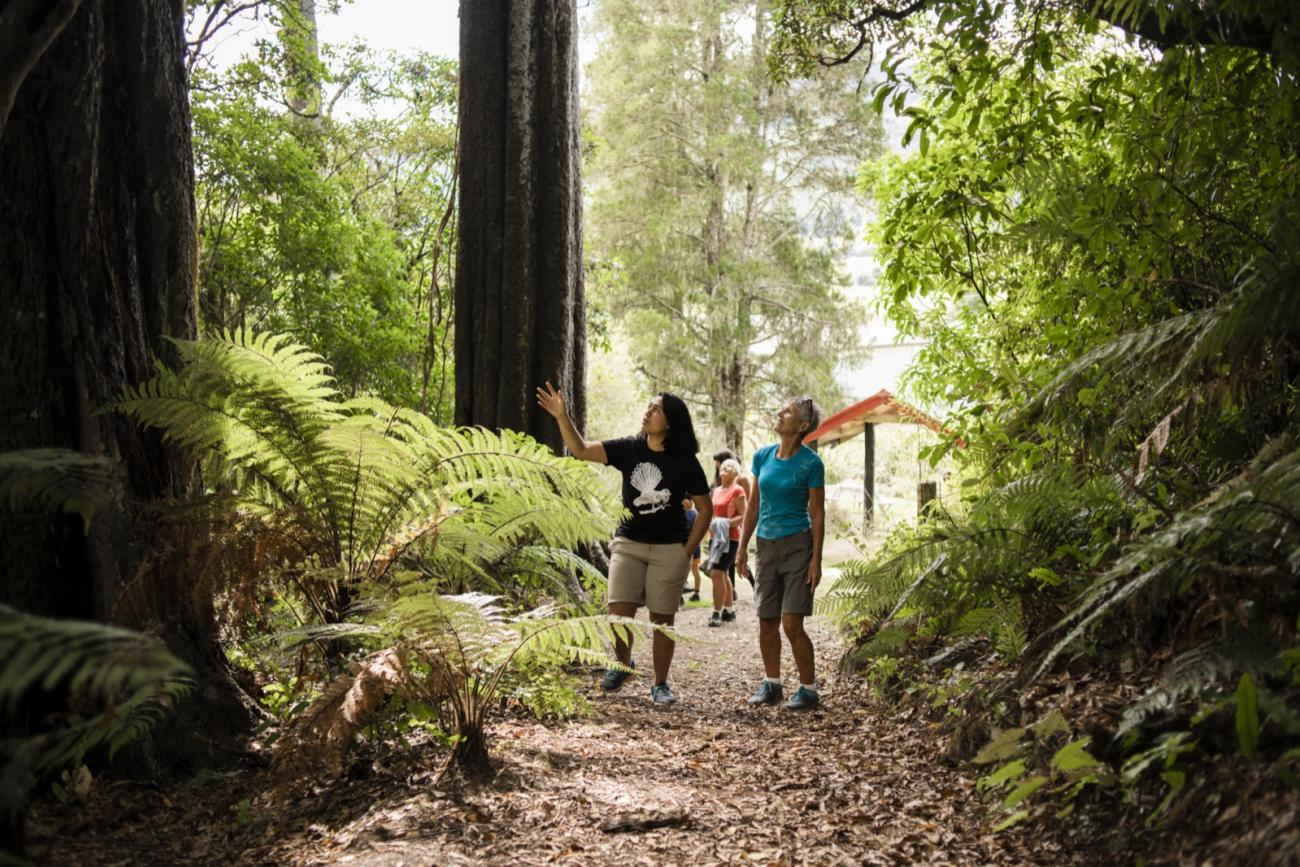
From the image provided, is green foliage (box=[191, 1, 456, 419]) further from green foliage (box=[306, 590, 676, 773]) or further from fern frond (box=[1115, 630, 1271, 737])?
fern frond (box=[1115, 630, 1271, 737])

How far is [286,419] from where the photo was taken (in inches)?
166

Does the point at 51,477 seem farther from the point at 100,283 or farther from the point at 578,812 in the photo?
the point at 578,812

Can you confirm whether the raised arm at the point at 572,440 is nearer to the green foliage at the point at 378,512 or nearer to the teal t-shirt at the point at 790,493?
the teal t-shirt at the point at 790,493

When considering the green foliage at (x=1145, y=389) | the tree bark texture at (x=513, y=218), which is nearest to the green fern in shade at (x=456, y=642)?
the green foliage at (x=1145, y=389)

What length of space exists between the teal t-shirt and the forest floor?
151cm

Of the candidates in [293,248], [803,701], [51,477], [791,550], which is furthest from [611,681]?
[293,248]

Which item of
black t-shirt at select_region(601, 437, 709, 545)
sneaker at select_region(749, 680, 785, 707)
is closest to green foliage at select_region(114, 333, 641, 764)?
black t-shirt at select_region(601, 437, 709, 545)

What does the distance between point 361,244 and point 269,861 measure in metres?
10.6

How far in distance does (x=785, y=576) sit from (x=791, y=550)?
17 cm

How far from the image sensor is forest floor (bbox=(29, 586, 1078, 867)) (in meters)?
3.19

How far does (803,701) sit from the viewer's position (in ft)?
19.3

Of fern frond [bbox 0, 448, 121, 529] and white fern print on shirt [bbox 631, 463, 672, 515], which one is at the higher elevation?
fern frond [bbox 0, 448, 121, 529]

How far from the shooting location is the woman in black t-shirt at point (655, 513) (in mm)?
6016

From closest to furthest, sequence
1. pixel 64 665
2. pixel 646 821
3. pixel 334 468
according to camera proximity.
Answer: pixel 64 665 < pixel 646 821 < pixel 334 468
